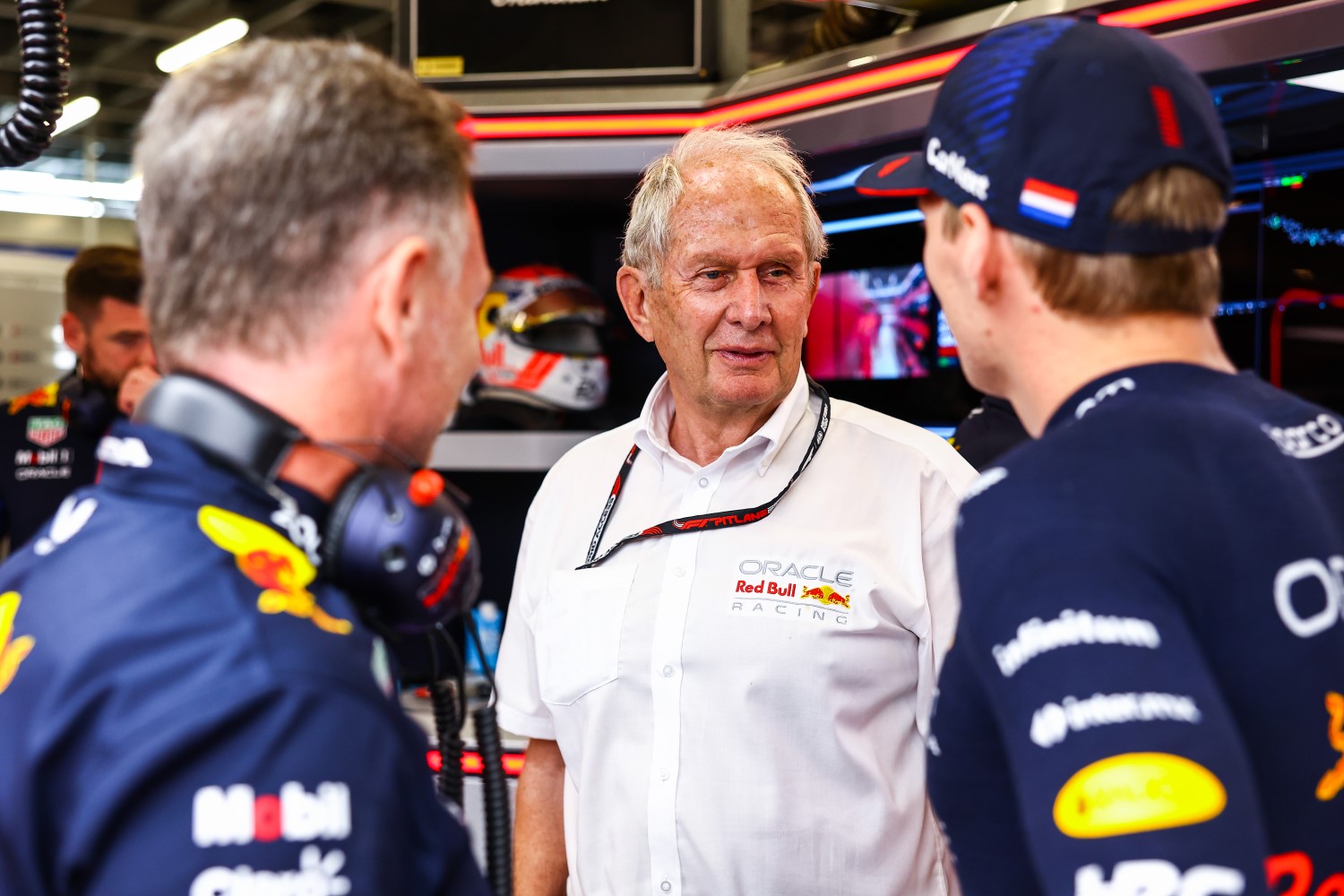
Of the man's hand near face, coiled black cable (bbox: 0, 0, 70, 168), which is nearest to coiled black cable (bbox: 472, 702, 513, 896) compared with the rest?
coiled black cable (bbox: 0, 0, 70, 168)

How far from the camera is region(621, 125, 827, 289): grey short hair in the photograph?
1.79m

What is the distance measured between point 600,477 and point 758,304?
1.10 feet

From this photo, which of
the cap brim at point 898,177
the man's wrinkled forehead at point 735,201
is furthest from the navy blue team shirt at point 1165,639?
the man's wrinkled forehead at point 735,201

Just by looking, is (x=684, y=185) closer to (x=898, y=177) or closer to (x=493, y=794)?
(x=898, y=177)

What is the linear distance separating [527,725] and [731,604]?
0.39 meters

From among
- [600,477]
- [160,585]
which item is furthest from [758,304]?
[160,585]

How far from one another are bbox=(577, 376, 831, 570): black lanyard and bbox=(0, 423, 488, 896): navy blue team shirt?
891 millimetres

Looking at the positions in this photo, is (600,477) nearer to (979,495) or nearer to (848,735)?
(848,735)

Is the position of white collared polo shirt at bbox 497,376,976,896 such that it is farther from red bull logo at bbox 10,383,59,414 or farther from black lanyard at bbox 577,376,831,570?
red bull logo at bbox 10,383,59,414

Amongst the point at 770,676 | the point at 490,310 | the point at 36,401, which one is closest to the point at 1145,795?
the point at 770,676

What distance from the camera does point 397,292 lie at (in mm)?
825

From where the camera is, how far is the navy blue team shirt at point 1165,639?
28.7 inches

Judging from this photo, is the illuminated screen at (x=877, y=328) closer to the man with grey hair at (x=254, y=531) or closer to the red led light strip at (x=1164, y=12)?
the red led light strip at (x=1164, y=12)

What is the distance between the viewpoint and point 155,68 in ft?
33.4
